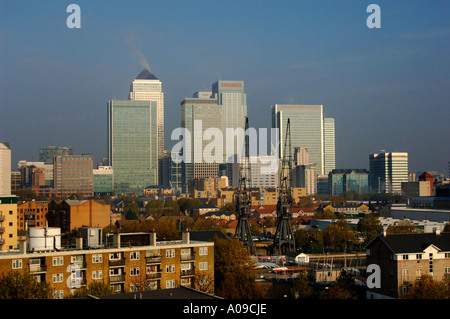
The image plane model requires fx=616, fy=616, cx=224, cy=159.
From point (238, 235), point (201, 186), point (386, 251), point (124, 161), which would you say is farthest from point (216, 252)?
point (124, 161)

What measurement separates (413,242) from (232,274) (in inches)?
165

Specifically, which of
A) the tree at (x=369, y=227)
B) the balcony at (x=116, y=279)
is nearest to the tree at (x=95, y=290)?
the balcony at (x=116, y=279)

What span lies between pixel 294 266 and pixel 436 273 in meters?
8.16

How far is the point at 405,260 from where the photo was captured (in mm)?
13586

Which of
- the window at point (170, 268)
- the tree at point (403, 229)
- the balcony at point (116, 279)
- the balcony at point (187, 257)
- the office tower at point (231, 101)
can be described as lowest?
the tree at point (403, 229)

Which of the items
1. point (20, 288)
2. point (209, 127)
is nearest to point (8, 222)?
point (20, 288)

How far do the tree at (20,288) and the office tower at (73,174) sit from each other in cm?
6268

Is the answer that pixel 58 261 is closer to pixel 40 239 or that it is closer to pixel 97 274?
pixel 40 239

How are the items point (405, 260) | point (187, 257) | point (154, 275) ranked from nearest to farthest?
point (154, 275) → point (187, 257) → point (405, 260)

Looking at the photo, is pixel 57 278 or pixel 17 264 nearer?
pixel 17 264

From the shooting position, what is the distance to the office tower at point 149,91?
102162 mm

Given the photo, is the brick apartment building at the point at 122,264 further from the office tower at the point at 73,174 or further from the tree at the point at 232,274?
the office tower at the point at 73,174

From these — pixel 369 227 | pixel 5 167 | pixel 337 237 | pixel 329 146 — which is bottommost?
pixel 337 237
